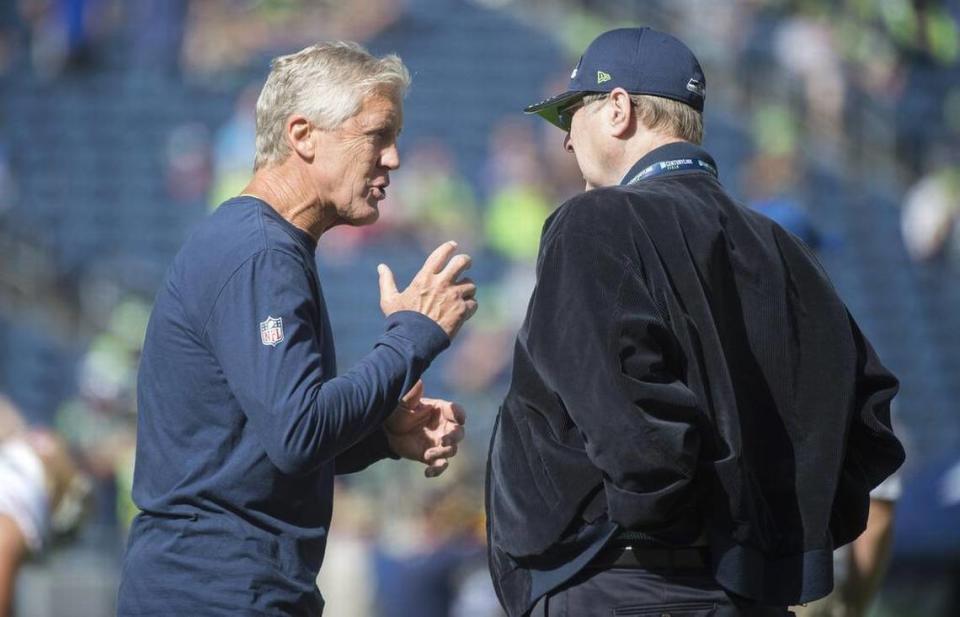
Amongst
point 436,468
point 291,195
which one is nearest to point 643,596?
point 436,468

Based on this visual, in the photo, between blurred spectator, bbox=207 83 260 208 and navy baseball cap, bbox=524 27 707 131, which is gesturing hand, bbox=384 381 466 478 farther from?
blurred spectator, bbox=207 83 260 208

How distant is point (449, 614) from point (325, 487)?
5.55m

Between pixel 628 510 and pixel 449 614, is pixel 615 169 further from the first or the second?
pixel 449 614

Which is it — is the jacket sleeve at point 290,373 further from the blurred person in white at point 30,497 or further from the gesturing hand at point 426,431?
the blurred person in white at point 30,497

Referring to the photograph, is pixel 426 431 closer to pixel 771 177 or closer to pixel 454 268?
pixel 454 268

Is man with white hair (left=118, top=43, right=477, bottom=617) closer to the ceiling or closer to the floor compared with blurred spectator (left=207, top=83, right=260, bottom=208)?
closer to the floor

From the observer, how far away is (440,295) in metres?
2.85

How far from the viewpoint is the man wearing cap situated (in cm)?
246

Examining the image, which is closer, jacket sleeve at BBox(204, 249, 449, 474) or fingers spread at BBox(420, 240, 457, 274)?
jacket sleeve at BBox(204, 249, 449, 474)

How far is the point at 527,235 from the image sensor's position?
41.0 feet

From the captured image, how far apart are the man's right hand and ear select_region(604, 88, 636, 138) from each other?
0.40 m

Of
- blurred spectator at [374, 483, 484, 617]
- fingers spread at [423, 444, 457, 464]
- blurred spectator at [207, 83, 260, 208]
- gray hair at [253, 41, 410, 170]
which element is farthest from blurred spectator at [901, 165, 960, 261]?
gray hair at [253, 41, 410, 170]

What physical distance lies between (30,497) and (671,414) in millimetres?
2352

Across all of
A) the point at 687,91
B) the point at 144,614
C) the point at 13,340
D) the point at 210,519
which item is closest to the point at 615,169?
the point at 687,91
